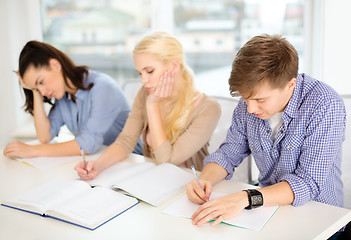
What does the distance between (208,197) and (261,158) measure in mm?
318

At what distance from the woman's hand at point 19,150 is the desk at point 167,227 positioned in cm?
56

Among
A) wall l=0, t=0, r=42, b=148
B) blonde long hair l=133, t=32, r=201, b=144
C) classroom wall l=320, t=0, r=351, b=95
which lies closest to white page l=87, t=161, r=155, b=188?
blonde long hair l=133, t=32, r=201, b=144

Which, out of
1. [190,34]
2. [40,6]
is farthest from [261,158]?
[40,6]

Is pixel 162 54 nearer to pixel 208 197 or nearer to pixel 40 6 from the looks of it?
pixel 208 197

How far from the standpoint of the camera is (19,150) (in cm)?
183

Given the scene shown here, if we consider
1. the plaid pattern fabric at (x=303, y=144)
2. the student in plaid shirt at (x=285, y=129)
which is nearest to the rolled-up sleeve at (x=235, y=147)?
the plaid pattern fabric at (x=303, y=144)

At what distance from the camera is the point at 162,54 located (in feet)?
5.75

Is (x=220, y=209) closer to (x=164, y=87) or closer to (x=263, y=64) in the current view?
(x=263, y=64)

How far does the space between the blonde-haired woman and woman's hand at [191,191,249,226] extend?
565 millimetres

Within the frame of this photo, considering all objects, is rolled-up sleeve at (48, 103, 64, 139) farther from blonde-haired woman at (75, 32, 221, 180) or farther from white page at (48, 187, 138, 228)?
white page at (48, 187, 138, 228)

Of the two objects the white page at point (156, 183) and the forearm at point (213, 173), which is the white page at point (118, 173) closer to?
the white page at point (156, 183)

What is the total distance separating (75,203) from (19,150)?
27.4 inches

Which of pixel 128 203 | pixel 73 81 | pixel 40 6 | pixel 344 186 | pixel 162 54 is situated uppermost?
pixel 40 6

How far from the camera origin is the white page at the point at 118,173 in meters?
1.50
